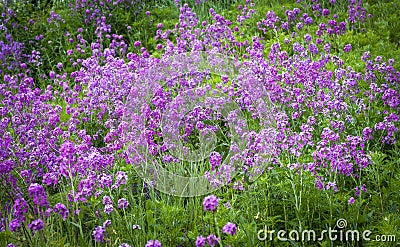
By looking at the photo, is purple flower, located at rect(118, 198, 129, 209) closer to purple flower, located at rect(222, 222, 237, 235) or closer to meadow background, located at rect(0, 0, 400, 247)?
meadow background, located at rect(0, 0, 400, 247)

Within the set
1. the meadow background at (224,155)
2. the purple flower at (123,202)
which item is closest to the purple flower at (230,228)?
the meadow background at (224,155)

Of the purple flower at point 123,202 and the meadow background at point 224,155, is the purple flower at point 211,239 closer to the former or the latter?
Result: the meadow background at point 224,155

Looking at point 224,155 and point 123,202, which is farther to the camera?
point 224,155

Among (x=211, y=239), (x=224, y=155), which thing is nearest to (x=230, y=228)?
(x=211, y=239)

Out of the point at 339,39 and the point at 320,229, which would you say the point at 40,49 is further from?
the point at 320,229

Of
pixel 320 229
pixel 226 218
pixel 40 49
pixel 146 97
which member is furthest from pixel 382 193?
pixel 40 49

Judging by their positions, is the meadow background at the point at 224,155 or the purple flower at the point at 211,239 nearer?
the purple flower at the point at 211,239

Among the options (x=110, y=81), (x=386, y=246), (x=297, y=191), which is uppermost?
(x=110, y=81)

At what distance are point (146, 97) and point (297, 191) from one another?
1.94m

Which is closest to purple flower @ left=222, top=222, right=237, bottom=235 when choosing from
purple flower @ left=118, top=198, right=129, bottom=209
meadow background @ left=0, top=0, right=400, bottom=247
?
meadow background @ left=0, top=0, right=400, bottom=247

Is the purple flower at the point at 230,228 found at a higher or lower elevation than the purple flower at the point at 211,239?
higher

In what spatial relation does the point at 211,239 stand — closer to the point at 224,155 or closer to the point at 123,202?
the point at 123,202

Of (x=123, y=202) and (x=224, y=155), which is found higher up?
(x=123, y=202)

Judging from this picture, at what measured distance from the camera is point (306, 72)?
4.88 meters
